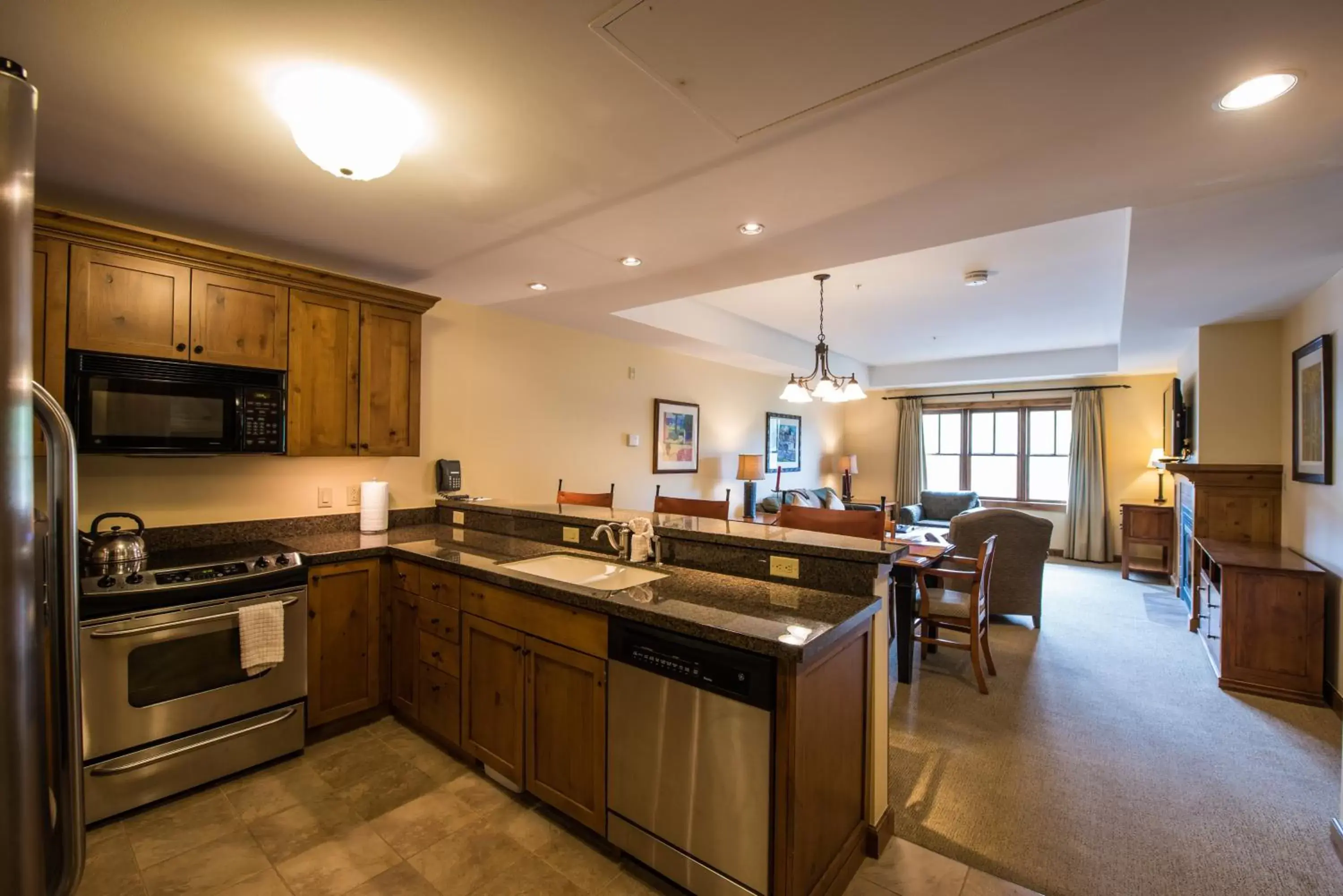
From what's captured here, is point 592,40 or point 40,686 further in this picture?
point 592,40

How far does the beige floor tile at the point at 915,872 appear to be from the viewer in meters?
1.83

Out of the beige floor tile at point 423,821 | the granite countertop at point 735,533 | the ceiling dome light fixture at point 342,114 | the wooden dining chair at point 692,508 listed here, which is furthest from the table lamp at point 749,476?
the ceiling dome light fixture at point 342,114

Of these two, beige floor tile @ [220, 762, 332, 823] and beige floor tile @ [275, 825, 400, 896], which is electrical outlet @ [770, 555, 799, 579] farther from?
beige floor tile @ [220, 762, 332, 823]

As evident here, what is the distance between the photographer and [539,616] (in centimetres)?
211

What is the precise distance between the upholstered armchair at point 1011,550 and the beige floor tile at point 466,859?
344 centimetres

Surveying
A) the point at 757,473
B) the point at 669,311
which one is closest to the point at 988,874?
the point at 669,311

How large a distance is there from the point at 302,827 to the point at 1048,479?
334 inches

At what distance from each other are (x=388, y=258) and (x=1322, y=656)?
216 inches

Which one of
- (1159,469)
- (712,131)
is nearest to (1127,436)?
(1159,469)

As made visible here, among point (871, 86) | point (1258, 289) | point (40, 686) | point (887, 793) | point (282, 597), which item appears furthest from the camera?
point (1258, 289)

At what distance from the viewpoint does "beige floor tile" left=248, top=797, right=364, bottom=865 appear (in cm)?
201

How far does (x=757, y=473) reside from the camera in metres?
6.50

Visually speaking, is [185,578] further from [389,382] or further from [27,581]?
[27,581]

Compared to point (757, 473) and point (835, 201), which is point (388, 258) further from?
point (757, 473)
